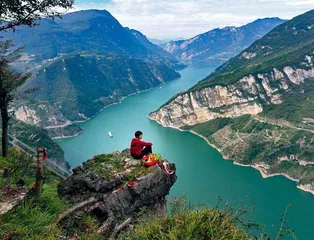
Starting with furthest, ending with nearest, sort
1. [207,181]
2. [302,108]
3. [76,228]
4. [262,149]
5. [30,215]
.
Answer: [302,108] < [262,149] < [207,181] < [76,228] < [30,215]

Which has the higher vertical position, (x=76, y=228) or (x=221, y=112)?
(x=76, y=228)

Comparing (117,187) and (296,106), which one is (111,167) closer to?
(117,187)

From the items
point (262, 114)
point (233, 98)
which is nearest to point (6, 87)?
point (262, 114)

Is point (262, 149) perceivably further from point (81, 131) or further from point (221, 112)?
point (81, 131)

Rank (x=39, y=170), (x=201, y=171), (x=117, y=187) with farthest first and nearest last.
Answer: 1. (x=201, y=171)
2. (x=117, y=187)
3. (x=39, y=170)

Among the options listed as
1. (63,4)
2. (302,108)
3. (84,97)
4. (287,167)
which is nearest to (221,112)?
(302,108)

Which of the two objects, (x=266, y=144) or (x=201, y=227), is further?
(x=266, y=144)
